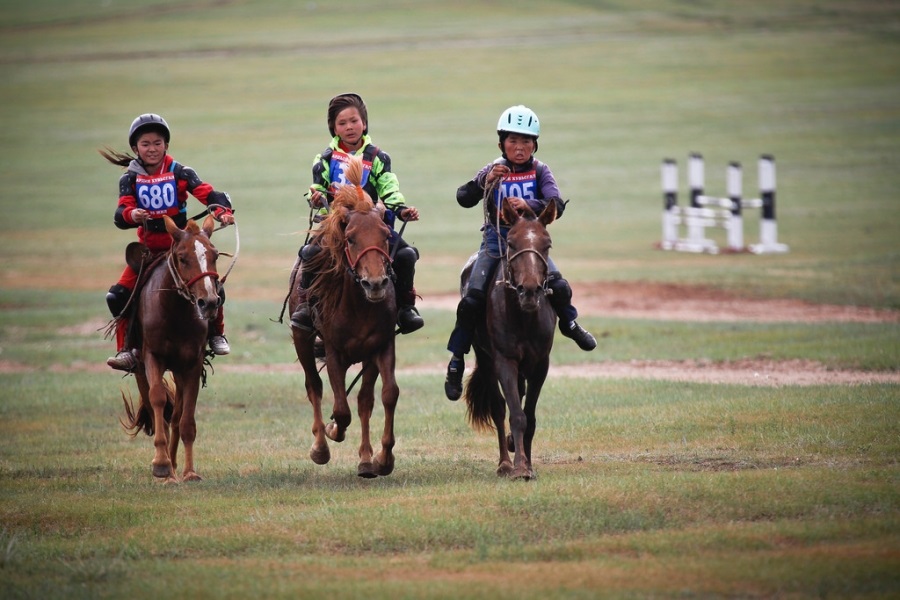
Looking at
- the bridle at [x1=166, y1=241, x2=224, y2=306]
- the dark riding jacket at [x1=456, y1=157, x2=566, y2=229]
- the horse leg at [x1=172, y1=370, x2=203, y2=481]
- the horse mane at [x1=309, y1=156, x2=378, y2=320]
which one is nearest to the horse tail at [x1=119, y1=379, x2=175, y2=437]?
the horse leg at [x1=172, y1=370, x2=203, y2=481]

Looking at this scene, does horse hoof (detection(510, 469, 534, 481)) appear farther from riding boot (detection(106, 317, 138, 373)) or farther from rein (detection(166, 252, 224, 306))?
riding boot (detection(106, 317, 138, 373))

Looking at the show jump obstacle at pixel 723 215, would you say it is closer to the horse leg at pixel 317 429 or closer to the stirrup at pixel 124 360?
the horse leg at pixel 317 429

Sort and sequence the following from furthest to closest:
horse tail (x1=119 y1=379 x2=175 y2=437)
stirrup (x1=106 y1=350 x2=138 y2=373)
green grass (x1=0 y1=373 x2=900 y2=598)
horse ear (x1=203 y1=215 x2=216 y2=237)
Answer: horse tail (x1=119 y1=379 x2=175 y2=437), stirrup (x1=106 y1=350 x2=138 y2=373), horse ear (x1=203 y1=215 x2=216 y2=237), green grass (x1=0 y1=373 x2=900 y2=598)

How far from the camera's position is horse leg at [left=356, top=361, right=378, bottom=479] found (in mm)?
10945

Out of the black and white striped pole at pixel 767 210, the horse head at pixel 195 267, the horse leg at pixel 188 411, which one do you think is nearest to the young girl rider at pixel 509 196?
the horse head at pixel 195 267

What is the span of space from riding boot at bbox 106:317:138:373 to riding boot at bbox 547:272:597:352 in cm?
384

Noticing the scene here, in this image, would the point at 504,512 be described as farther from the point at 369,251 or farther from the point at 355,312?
the point at 355,312

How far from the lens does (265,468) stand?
12133mm

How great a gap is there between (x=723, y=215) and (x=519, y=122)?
932 inches

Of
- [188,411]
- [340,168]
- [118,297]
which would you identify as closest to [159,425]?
[188,411]

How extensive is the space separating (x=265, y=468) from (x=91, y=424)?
4372mm

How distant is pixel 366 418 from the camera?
36.7 ft

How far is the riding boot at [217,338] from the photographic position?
1196cm

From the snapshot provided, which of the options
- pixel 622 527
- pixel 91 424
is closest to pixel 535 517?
pixel 622 527
